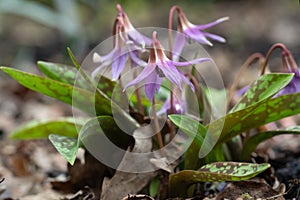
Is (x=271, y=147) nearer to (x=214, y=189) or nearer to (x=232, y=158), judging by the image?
(x=232, y=158)

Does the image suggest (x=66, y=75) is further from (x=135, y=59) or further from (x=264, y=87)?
(x=264, y=87)

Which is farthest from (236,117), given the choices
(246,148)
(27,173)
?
(27,173)

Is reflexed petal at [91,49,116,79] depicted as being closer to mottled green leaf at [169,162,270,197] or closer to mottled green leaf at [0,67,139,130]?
Result: mottled green leaf at [0,67,139,130]

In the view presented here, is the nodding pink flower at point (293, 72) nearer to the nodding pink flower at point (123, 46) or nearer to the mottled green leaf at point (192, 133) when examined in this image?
the mottled green leaf at point (192, 133)

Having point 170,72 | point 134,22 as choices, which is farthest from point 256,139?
point 134,22

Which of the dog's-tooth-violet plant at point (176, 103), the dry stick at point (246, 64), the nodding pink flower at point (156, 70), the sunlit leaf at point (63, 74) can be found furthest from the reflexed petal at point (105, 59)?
the dry stick at point (246, 64)
